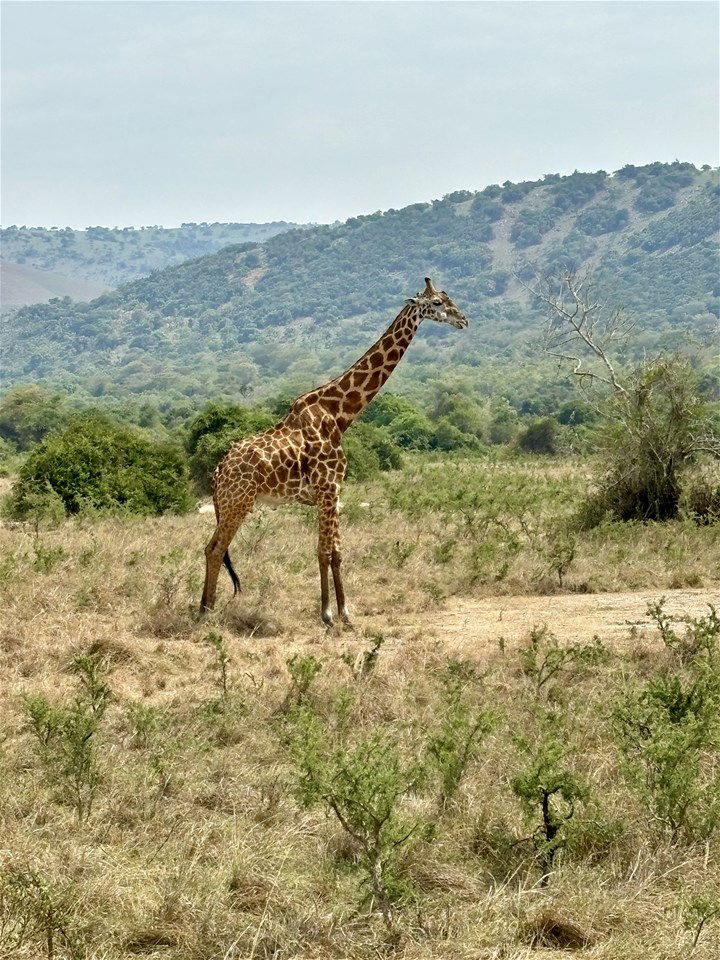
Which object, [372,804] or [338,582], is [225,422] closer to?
[338,582]

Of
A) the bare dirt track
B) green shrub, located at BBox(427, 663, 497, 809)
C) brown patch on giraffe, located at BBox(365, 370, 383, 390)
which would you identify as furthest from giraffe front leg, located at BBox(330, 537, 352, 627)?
green shrub, located at BBox(427, 663, 497, 809)

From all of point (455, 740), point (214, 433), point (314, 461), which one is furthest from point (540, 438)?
point (455, 740)

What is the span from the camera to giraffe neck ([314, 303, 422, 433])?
10133 millimetres

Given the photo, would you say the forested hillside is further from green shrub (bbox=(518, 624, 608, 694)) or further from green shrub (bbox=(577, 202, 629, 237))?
green shrub (bbox=(518, 624, 608, 694))

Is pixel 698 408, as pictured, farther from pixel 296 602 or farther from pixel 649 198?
pixel 649 198

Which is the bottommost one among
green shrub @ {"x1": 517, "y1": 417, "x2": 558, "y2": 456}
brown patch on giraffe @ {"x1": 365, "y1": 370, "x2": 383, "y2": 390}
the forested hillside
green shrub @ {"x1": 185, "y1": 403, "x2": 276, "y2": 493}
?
green shrub @ {"x1": 517, "y1": 417, "x2": 558, "y2": 456}

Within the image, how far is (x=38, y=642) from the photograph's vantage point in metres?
8.27

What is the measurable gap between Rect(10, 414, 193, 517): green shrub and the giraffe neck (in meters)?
5.48

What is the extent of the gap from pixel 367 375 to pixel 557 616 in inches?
105

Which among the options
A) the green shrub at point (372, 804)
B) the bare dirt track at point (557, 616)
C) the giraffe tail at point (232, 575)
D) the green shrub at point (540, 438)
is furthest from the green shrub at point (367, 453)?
the green shrub at point (372, 804)

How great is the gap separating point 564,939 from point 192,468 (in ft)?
52.1

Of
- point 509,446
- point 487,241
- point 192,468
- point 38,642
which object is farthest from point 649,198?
point 38,642

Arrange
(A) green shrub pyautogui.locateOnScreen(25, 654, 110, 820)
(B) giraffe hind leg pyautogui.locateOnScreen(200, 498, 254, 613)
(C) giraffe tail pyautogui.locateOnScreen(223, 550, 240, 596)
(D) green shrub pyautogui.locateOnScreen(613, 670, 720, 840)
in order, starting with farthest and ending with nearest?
(C) giraffe tail pyautogui.locateOnScreen(223, 550, 240, 596), (B) giraffe hind leg pyautogui.locateOnScreen(200, 498, 254, 613), (A) green shrub pyautogui.locateOnScreen(25, 654, 110, 820), (D) green shrub pyautogui.locateOnScreen(613, 670, 720, 840)

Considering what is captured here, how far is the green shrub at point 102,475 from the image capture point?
1508 cm
